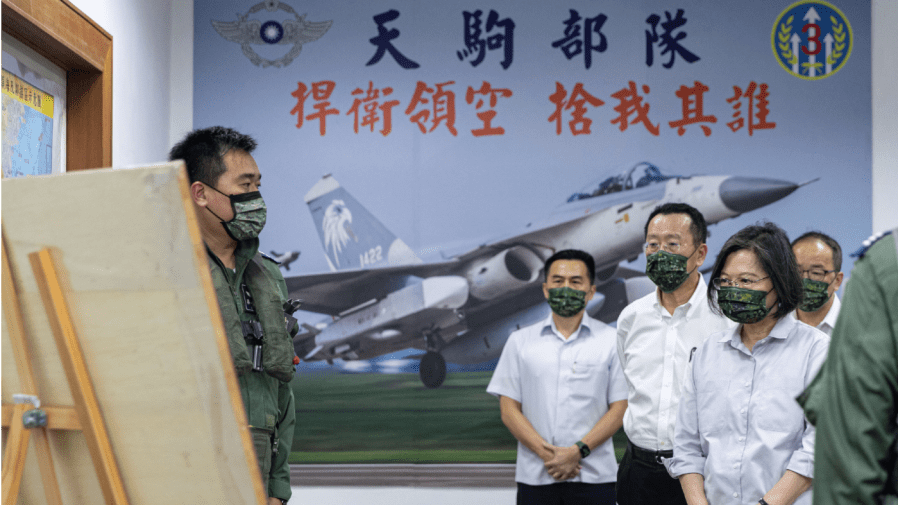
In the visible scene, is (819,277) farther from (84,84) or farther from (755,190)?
(84,84)

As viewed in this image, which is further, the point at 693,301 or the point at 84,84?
the point at 84,84

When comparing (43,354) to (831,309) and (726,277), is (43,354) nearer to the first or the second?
(726,277)

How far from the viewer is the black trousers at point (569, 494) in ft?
9.08

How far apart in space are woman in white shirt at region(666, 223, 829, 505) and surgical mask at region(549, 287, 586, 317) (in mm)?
967

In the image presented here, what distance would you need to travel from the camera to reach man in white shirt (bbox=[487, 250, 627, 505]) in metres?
2.77

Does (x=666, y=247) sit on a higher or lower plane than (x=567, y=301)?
higher

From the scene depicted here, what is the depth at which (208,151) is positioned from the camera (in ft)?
6.15

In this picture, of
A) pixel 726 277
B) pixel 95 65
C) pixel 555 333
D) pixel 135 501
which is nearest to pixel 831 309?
pixel 555 333

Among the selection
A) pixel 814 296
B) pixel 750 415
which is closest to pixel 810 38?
pixel 814 296

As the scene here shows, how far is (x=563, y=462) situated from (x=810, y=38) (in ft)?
7.97

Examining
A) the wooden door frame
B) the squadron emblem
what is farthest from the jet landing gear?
the squadron emblem

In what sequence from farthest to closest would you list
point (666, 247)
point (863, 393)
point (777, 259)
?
point (666, 247), point (777, 259), point (863, 393)

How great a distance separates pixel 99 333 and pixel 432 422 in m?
2.43

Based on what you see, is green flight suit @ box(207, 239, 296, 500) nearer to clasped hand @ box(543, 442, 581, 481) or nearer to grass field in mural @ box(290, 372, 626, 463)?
clasped hand @ box(543, 442, 581, 481)
